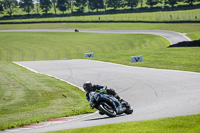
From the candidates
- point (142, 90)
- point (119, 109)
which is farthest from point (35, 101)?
point (142, 90)

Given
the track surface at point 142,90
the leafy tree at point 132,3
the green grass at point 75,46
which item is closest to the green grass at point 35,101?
the track surface at point 142,90

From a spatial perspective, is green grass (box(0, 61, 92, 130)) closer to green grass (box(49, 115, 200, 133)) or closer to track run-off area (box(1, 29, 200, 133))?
track run-off area (box(1, 29, 200, 133))

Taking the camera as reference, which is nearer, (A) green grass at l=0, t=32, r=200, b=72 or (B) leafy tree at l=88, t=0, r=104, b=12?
(A) green grass at l=0, t=32, r=200, b=72

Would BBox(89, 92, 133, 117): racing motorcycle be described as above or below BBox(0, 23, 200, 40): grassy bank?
above

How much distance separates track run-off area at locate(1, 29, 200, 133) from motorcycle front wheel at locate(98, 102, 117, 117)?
8.5 inches

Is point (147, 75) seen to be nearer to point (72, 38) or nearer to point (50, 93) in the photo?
point (50, 93)

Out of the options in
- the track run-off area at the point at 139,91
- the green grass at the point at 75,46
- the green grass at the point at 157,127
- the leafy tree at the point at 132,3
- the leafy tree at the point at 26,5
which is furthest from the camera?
the leafy tree at the point at 26,5

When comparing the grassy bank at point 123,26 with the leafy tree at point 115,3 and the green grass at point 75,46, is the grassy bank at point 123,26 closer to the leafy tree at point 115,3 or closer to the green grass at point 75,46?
the green grass at point 75,46

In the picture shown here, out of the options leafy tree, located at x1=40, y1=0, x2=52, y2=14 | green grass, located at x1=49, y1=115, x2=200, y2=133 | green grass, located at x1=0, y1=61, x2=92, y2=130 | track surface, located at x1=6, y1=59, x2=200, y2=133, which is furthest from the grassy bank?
leafy tree, located at x1=40, y1=0, x2=52, y2=14

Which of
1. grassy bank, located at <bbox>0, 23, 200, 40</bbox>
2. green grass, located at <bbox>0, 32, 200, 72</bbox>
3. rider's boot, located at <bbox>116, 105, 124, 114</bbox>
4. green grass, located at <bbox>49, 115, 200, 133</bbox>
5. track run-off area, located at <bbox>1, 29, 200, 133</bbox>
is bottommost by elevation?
green grass, located at <bbox>0, 32, 200, 72</bbox>

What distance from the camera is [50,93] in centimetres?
2009

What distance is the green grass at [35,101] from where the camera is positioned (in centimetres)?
1475

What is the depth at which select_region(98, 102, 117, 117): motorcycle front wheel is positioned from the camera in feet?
44.5

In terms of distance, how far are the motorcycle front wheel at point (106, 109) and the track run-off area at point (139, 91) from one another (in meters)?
0.22
